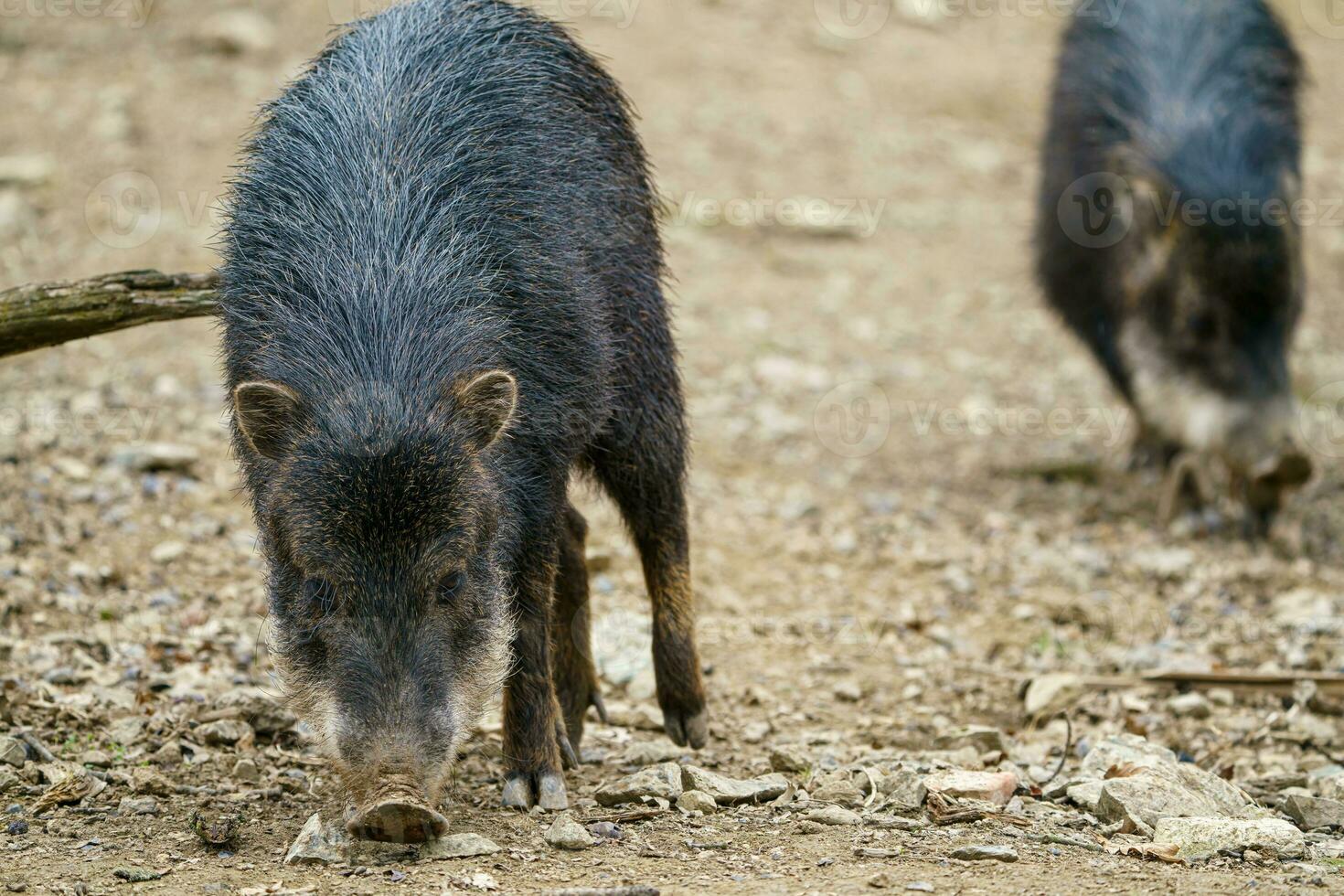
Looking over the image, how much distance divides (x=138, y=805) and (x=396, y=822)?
42.0 inches

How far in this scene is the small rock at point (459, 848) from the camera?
3.46 metres

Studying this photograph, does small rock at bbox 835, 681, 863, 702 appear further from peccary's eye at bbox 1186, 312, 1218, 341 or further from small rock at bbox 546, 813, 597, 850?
peccary's eye at bbox 1186, 312, 1218, 341

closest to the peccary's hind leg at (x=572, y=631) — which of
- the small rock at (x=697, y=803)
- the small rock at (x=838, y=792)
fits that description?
the small rock at (x=697, y=803)

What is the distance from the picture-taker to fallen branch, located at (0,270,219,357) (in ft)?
13.5

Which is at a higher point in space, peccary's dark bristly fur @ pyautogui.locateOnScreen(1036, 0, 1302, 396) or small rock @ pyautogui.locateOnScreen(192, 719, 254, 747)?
peccary's dark bristly fur @ pyautogui.locateOnScreen(1036, 0, 1302, 396)

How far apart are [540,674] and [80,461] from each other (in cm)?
307

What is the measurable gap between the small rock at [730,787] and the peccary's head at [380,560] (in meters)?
0.69

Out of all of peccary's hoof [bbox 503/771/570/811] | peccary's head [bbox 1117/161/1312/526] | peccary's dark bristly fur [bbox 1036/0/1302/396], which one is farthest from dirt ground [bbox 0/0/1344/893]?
peccary's dark bristly fur [bbox 1036/0/1302/396]

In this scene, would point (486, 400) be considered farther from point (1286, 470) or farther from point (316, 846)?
point (1286, 470)

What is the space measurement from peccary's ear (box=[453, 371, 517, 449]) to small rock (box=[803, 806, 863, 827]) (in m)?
1.22

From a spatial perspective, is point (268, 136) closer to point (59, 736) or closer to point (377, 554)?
point (377, 554)

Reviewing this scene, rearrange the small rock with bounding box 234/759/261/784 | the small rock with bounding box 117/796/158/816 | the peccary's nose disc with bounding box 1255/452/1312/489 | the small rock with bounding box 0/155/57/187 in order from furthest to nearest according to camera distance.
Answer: the small rock with bounding box 0/155/57/187, the peccary's nose disc with bounding box 1255/452/1312/489, the small rock with bounding box 234/759/261/784, the small rock with bounding box 117/796/158/816

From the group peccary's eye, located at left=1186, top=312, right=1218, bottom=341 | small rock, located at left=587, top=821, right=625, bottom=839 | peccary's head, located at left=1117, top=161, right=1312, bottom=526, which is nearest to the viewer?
small rock, located at left=587, top=821, right=625, bottom=839

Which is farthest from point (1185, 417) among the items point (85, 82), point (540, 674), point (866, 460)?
point (85, 82)
